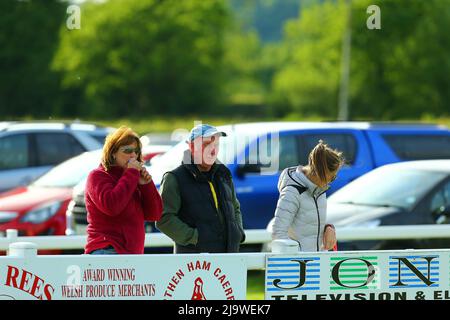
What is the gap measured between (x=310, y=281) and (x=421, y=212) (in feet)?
16.3

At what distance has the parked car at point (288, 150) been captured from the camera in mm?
12227

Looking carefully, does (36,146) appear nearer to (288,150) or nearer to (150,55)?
(288,150)

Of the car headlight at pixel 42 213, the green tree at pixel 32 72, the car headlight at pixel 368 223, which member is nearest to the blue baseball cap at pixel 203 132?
the car headlight at pixel 368 223

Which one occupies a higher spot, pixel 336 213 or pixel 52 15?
pixel 52 15

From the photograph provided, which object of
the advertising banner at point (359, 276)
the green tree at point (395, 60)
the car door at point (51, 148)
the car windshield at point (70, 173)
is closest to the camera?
the advertising banner at point (359, 276)

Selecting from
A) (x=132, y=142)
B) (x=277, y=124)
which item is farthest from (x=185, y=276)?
(x=277, y=124)

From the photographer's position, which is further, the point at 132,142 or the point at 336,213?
the point at 336,213

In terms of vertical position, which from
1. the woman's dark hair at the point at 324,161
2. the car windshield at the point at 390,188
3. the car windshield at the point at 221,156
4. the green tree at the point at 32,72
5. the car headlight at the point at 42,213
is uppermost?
the green tree at the point at 32,72

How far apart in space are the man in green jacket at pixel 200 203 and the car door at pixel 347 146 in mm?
6017

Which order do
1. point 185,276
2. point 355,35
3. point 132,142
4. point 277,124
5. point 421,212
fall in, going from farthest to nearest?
1. point 355,35
2. point 277,124
3. point 421,212
4. point 132,142
5. point 185,276

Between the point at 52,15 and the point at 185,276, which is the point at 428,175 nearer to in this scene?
the point at 185,276

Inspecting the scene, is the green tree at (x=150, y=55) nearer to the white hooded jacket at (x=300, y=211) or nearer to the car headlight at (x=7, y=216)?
the car headlight at (x=7, y=216)

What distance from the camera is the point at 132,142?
628 cm

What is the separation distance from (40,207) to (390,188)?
4132 mm
